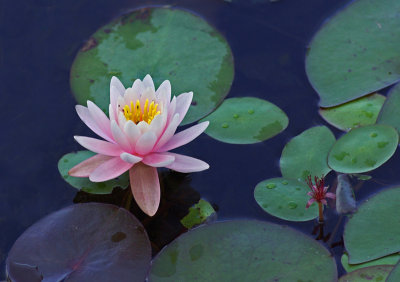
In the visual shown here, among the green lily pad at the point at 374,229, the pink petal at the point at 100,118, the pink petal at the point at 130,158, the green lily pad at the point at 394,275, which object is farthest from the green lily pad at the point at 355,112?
the pink petal at the point at 100,118

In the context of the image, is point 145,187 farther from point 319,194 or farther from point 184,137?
point 319,194

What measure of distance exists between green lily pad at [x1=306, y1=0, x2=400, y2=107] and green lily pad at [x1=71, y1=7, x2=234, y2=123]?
2.20ft

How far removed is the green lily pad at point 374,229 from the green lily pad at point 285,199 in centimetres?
24

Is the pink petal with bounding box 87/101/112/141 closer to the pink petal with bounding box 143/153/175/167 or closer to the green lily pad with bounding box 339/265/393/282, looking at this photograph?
the pink petal with bounding box 143/153/175/167

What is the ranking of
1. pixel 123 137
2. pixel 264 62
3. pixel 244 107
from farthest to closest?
pixel 264 62 → pixel 244 107 → pixel 123 137

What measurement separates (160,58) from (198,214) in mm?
1293

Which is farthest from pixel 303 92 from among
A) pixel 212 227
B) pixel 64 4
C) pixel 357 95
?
pixel 64 4

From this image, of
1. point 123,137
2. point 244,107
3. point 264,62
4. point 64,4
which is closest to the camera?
point 123,137

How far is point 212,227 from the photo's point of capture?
2.95m

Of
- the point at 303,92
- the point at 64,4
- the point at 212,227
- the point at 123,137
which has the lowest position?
the point at 212,227

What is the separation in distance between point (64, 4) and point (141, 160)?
192cm

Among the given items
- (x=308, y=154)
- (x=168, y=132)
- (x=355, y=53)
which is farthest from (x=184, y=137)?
(x=355, y=53)

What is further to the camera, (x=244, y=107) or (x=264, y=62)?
(x=264, y=62)

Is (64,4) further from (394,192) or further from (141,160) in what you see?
(394,192)
